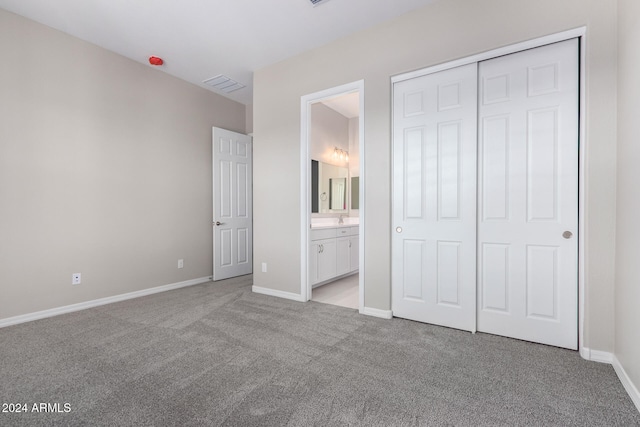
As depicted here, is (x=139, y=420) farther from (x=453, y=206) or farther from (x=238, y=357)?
(x=453, y=206)

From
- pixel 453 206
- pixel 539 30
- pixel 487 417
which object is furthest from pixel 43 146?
pixel 539 30

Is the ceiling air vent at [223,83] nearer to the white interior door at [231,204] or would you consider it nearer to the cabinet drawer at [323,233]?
the white interior door at [231,204]

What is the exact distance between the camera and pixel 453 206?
2562 millimetres

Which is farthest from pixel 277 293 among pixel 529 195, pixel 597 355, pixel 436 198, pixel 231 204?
pixel 597 355

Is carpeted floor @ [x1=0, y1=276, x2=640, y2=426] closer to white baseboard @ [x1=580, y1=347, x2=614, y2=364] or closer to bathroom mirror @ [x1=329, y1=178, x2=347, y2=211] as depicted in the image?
white baseboard @ [x1=580, y1=347, x2=614, y2=364]

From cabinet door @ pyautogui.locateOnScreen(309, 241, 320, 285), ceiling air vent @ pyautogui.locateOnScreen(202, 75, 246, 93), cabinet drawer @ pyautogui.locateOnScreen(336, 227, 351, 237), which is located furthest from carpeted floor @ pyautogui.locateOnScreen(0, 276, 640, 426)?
ceiling air vent @ pyautogui.locateOnScreen(202, 75, 246, 93)

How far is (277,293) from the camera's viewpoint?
362 centimetres

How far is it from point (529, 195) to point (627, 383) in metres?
1.23

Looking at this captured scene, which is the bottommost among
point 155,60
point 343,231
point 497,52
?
point 343,231

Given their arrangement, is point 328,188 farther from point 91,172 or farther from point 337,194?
point 91,172

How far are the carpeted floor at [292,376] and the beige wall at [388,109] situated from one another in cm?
57

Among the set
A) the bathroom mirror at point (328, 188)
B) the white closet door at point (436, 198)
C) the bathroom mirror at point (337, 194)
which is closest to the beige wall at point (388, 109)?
the white closet door at point (436, 198)

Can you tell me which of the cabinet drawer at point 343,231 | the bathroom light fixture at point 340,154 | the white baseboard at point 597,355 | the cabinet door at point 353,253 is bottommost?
the white baseboard at point 597,355

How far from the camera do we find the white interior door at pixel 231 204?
453 cm
